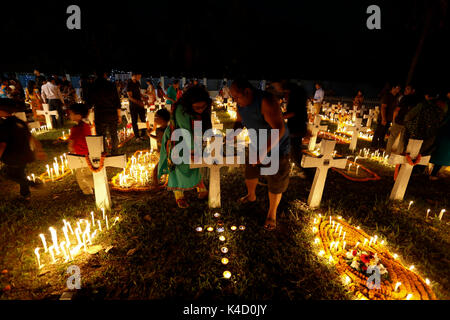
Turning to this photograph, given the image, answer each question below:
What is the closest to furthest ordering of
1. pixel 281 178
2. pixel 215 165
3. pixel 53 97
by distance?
pixel 281 178 < pixel 215 165 < pixel 53 97

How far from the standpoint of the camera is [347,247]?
3590 mm

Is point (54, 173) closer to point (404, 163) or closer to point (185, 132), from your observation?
point (185, 132)

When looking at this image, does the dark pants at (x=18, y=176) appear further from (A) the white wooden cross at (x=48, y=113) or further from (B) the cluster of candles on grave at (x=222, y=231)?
(A) the white wooden cross at (x=48, y=113)

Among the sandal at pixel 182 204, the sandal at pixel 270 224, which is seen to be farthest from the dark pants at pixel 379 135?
the sandal at pixel 182 204

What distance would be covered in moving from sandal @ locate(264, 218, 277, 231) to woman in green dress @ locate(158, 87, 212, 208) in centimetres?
135

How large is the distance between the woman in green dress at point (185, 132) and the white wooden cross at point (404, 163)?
355 centimetres

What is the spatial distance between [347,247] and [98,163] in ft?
13.1

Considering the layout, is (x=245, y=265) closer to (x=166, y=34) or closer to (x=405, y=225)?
(x=405, y=225)

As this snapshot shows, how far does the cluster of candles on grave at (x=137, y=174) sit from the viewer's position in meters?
5.23

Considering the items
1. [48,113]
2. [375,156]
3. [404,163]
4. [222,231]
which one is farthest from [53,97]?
[375,156]

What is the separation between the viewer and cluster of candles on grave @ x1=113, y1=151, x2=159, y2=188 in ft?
17.1

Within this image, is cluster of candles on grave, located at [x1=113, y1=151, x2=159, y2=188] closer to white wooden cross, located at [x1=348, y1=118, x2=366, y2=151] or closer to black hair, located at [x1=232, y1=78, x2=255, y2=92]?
black hair, located at [x1=232, y1=78, x2=255, y2=92]
